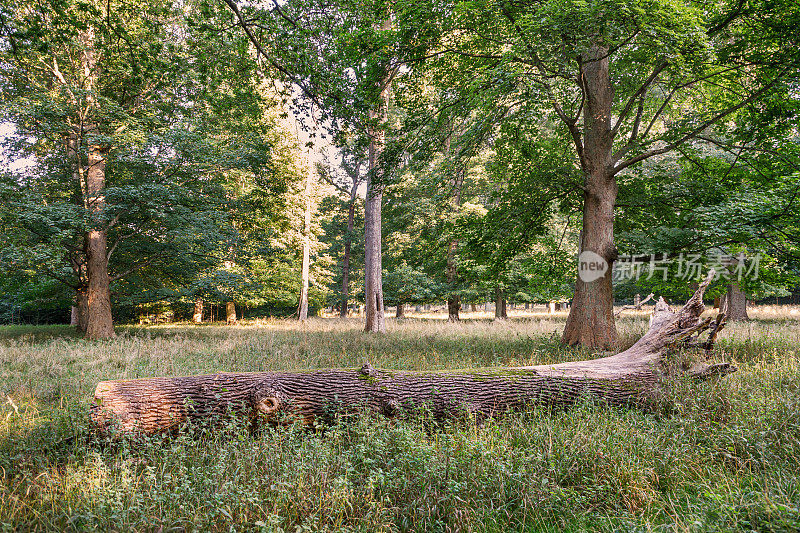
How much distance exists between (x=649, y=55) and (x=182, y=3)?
15.8m

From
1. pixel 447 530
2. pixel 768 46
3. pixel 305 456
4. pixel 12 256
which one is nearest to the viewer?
pixel 447 530

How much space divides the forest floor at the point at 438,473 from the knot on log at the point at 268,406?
9.6 inches

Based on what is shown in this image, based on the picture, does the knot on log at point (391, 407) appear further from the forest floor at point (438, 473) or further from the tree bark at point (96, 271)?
the tree bark at point (96, 271)

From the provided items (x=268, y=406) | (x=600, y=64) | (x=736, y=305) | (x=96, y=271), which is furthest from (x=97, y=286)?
(x=736, y=305)

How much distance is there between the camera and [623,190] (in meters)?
9.41

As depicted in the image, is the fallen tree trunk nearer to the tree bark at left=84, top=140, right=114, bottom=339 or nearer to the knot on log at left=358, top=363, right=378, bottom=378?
the knot on log at left=358, top=363, right=378, bottom=378

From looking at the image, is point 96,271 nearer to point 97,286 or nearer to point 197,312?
point 97,286

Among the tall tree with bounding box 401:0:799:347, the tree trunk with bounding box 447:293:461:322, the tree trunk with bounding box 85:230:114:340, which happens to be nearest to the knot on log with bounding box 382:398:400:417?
the tall tree with bounding box 401:0:799:347

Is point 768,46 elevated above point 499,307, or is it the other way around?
point 768,46

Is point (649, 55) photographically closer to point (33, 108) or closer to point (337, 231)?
point (33, 108)

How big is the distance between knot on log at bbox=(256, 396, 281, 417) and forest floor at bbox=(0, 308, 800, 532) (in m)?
0.24

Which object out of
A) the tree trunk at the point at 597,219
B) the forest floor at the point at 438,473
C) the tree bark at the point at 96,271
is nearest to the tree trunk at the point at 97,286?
the tree bark at the point at 96,271

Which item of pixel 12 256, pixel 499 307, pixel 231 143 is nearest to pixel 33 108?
pixel 12 256

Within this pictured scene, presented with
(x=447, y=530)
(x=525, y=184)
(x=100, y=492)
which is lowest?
(x=447, y=530)
